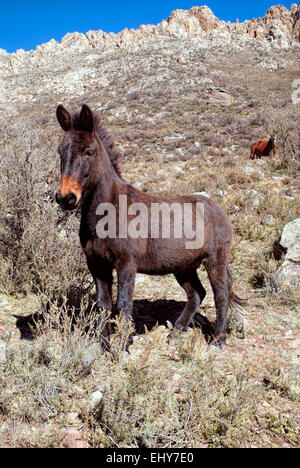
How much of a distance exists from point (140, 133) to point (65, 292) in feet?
49.2

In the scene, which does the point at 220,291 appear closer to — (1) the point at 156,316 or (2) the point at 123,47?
(1) the point at 156,316

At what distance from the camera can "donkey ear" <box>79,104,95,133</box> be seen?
2.87 metres

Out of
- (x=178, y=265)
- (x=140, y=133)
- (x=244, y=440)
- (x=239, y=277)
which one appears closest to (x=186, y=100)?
(x=140, y=133)

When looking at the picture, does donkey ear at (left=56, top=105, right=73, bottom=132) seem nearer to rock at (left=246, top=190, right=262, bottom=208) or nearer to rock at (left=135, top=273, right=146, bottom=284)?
rock at (left=135, top=273, right=146, bottom=284)

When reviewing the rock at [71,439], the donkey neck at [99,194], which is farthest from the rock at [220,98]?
the rock at [71,439]

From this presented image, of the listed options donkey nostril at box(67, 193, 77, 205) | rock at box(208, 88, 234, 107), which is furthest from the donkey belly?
rock at box(208, 88, 234, 107)

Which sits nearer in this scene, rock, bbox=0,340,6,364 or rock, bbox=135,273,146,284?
rock, bbox=0,340,6,364

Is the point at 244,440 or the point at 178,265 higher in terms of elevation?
the point at 178,265

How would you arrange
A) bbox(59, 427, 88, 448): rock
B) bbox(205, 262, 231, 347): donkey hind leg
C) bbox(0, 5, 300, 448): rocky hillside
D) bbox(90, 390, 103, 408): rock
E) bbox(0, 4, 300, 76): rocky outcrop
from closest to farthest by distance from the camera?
bbox(59, 427, 88, 448): rock
bbox(0, 5, 300, 448): rocky hillside
bbox(90, 390, 103, 408): rock
bbox(205, 262, 231, 347): donkey hind leg
bbox(0, 4, 300, 76): rocky outcrop

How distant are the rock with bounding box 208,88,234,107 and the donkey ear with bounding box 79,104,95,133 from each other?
23660mm

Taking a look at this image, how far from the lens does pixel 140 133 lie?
17.5 m

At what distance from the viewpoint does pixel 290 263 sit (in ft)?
17.2

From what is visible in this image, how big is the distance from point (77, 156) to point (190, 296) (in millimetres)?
2559
